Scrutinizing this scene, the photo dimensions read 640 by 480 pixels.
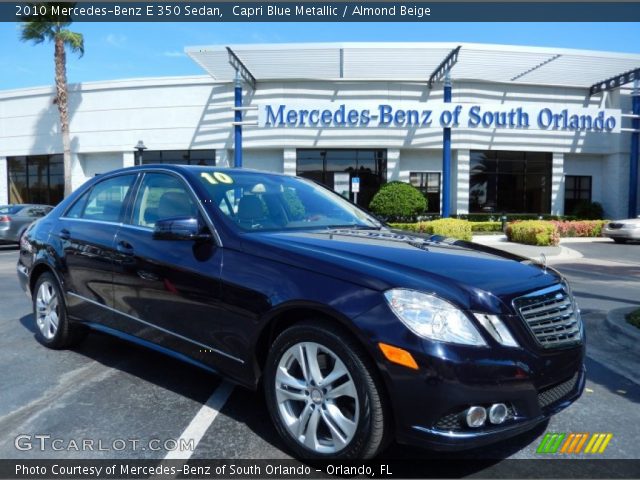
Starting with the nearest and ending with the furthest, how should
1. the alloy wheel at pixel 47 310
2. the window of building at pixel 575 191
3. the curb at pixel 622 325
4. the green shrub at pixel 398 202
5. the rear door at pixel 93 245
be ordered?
the rear door at pixel 93 245, the alloy wheel at pixel 47 310, the curb at pixel 622 325, the green shrub at pixel 398 202, the window of building at pixel 575 191

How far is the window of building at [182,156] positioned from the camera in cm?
2565

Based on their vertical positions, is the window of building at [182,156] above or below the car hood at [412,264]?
above

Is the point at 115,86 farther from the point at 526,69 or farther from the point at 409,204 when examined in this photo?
the point at 526,69

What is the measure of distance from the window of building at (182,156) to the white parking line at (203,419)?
22.8 metres

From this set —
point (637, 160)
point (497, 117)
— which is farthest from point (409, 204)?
point (637, 160)

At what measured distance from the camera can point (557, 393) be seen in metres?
2.71

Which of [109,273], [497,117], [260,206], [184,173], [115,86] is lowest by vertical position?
Answer: [109,273]

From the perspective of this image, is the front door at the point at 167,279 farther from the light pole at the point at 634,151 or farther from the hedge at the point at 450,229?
Answer: the light pole at the point at 634,151

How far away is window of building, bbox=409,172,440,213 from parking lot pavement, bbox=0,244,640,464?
834 inches

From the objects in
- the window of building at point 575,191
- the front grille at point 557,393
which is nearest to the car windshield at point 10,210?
the front grille at point 557,393

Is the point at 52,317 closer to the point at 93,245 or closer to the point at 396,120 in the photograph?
the point at 93,245

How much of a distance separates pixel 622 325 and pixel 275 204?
403 centimetres

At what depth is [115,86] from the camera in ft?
85.2

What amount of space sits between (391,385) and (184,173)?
86.8 inches
